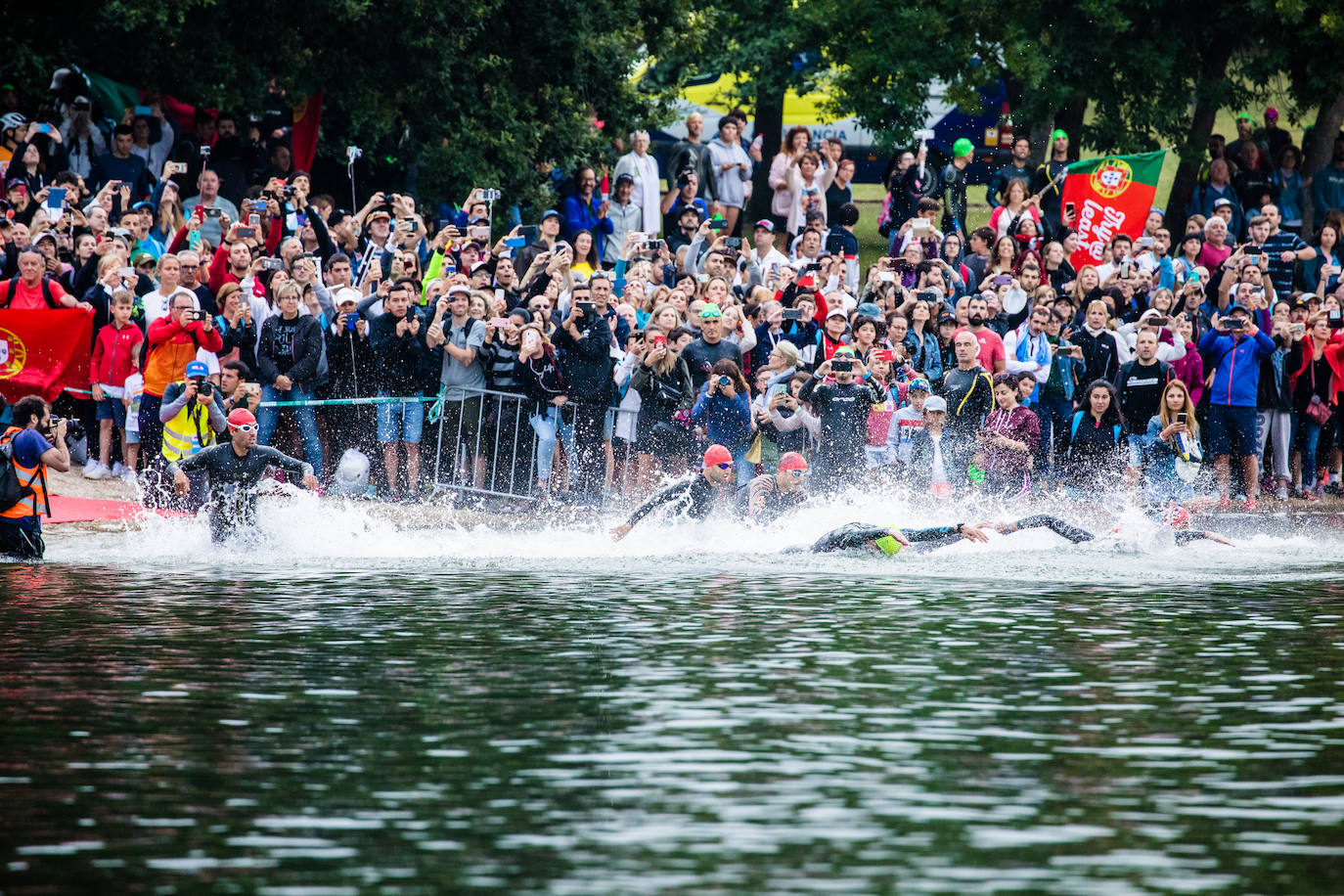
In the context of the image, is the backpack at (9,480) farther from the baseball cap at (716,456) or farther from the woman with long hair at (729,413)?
the woman with long hair at (729,413)

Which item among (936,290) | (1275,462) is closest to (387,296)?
(936,290)

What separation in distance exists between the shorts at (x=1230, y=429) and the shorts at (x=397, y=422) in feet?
29.1

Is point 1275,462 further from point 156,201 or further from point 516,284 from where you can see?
point 156,201

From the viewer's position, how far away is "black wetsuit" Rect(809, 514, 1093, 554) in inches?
717

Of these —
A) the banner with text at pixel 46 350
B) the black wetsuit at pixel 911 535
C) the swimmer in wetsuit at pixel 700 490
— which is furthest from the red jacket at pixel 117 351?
the black wetsuit at pixel 911 535

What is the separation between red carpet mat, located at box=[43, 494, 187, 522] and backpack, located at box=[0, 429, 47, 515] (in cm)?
186

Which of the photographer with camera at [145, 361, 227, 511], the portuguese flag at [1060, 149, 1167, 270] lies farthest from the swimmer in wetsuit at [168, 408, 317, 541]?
the portuguese flag at [1060, 149, 1167, 270]

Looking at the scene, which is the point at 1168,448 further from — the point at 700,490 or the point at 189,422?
the point at 189,422

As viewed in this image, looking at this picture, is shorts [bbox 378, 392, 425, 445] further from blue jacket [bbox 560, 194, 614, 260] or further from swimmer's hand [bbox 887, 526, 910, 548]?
swimmer's hand [bbox 887, 526, 910, 548]

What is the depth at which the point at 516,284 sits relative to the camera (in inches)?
846

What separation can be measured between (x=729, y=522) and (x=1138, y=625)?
6.03 metres

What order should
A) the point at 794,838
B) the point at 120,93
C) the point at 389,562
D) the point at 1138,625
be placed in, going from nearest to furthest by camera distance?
the point at 794,838, the point at 1138,625, the point at 389,562, the point at 120,93

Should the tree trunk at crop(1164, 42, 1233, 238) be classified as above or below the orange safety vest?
above

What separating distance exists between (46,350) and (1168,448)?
1167 cm
